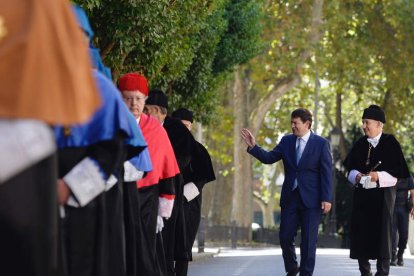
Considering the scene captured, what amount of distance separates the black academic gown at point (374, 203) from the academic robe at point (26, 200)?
38.3ft

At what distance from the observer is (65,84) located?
4.62 m

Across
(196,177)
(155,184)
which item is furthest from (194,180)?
(155,184)

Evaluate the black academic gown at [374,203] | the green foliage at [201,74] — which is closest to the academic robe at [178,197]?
the black academic gown at [374,203]

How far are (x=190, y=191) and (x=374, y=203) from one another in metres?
2.15

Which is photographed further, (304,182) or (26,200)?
(304,182)

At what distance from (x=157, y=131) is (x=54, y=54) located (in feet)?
22.0

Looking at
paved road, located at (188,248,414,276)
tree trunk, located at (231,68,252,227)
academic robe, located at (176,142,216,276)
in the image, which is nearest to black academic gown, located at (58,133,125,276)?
academic robe, located at (176,142,216,276)

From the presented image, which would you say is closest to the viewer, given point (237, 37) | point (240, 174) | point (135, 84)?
point (135, 84)

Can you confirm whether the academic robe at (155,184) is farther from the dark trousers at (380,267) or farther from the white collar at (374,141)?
the dark trousers at (380,267)

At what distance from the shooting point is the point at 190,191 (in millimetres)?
15844

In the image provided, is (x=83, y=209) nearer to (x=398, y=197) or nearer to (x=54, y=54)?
(x=54, y=54)

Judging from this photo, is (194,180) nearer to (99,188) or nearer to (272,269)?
(272,269)

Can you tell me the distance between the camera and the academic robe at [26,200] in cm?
448

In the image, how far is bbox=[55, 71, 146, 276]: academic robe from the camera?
634 cm
